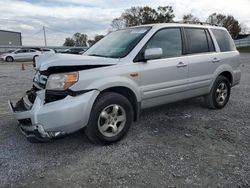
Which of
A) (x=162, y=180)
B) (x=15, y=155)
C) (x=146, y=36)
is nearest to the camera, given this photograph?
(x=162, y=180)

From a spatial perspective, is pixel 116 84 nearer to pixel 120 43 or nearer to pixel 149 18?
pixel 120 43

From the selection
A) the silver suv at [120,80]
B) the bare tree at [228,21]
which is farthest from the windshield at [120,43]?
the bare tree at [228,21]

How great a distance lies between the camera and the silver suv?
3363 millimetres

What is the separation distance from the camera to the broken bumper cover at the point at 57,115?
3.26 meters

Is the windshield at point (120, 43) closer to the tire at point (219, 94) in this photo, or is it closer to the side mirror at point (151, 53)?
the side mirror at point (151, 53)

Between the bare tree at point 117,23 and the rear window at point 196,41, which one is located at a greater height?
the bare tree at point 117,23

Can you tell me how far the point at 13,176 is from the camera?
120 inches

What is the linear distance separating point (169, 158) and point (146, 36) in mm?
1976

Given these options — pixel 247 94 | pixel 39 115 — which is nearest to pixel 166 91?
pixel 39 115

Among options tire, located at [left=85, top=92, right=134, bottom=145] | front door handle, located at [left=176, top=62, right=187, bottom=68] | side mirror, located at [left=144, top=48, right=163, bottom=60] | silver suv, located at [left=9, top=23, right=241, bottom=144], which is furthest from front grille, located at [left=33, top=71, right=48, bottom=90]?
front door handle, located at [left=176, top=62, right=187, bottom=68]

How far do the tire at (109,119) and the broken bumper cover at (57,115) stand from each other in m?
0.15

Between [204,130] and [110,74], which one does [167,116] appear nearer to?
[204,130]

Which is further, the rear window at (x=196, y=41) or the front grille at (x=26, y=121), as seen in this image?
the rear window at (x=196, y=41)

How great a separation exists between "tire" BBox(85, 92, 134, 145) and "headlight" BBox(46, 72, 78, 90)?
46 centimetres
